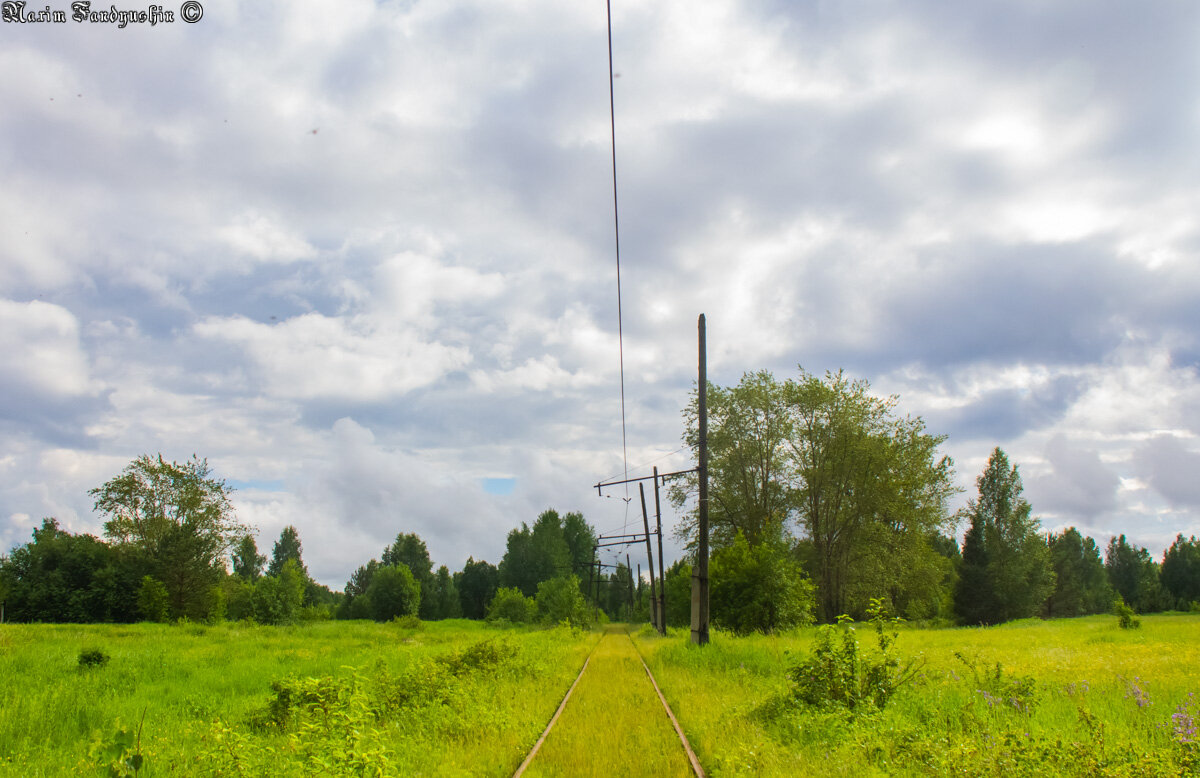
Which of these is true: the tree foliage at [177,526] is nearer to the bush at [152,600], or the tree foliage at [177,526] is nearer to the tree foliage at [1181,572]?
the bush at [152,600]

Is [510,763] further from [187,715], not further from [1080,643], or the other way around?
[1080,643]

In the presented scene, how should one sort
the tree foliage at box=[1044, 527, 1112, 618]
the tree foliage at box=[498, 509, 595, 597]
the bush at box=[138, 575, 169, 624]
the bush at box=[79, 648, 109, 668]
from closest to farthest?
the bush at box=[79, 648, 109, 668] → the bush at box=[138, 575, 169, 624] → the tree foliage at box=[1044, 527, 1112, 618] → the tree foliage at box=[498, 509, 595, 597]

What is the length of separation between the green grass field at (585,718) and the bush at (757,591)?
9.71m

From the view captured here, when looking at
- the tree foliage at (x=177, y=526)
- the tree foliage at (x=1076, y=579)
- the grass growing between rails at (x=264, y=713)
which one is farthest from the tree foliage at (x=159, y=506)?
the tree foliage at (x=1076, y=579)

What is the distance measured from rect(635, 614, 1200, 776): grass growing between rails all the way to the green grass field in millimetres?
32

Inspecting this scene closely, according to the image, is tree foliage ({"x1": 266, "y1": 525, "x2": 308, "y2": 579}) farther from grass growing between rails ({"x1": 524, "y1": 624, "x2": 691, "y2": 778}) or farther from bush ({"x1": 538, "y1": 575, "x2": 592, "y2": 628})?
grass growing between rails ({"x1": 524, "y1": 624, "x2": 691, "y2": 778})

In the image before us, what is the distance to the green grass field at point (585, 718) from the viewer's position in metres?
6.07

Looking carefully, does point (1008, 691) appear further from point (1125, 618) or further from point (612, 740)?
point (1125, 618)

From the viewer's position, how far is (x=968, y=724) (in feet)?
25.5

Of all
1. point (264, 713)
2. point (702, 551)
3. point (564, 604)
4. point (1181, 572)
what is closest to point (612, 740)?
point (264, 713)

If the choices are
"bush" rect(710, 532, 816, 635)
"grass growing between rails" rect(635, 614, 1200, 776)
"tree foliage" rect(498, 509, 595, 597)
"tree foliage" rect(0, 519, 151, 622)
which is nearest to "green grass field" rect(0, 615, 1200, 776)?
"grass growing between rails" rect(635, 614, 1200, 776)

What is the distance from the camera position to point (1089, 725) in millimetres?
6809

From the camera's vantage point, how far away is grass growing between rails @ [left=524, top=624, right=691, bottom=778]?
655 cm

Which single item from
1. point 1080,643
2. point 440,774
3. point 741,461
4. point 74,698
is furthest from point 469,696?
point 741,461
